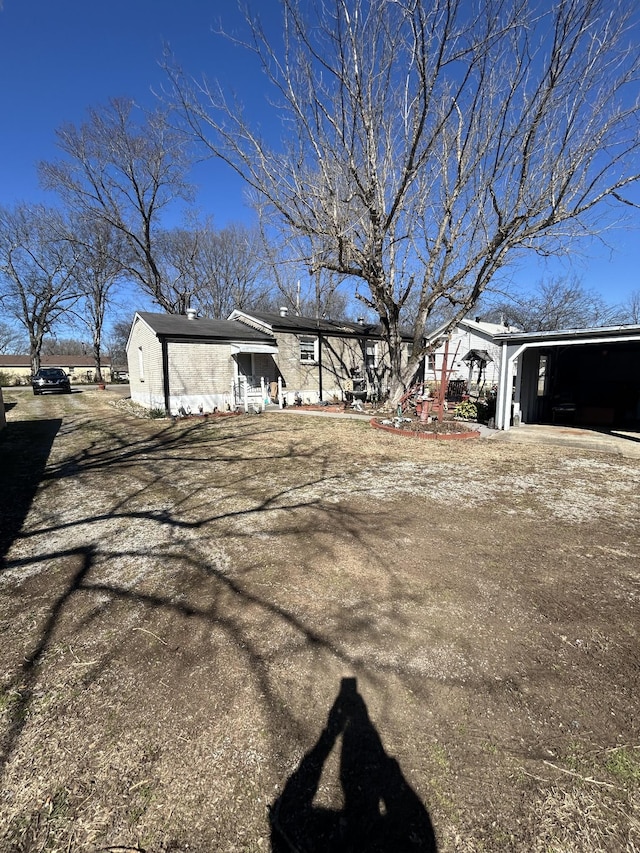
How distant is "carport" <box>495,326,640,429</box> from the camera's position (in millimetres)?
10758

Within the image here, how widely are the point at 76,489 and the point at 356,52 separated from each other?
12.6 m

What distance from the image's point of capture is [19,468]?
7.23 meters

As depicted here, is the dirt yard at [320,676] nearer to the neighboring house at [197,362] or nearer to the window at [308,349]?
the neighboring house at [197,362]

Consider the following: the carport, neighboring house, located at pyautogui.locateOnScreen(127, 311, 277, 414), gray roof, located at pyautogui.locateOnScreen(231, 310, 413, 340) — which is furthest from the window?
the carport

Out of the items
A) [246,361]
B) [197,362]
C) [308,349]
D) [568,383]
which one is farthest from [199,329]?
[568,383]

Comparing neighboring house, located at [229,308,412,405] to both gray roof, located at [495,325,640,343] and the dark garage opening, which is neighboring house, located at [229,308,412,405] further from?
gray roof, located at [495,325,640,343]

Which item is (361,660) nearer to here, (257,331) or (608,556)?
(608,556)

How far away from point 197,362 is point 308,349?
17.6 ft

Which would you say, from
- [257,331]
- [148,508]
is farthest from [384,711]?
[257,331]

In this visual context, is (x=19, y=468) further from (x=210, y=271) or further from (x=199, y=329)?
(x=210, y=271)

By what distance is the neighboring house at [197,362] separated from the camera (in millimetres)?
14367

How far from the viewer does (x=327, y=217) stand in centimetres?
1188

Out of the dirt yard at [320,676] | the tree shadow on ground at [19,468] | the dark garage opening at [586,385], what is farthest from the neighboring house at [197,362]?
the dark garage opening at [586,385]

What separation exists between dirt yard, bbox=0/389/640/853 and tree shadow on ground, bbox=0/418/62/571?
0.10 meters
